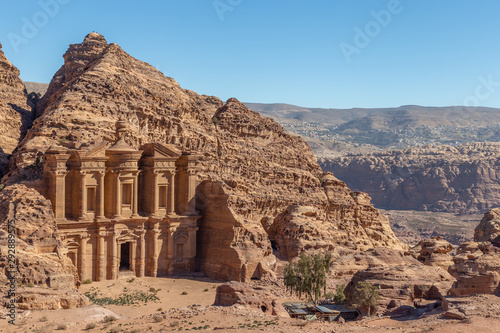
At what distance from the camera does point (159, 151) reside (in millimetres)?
46781

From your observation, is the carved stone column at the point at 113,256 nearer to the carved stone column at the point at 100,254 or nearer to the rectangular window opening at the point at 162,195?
the carved stone column at the point at 100,254

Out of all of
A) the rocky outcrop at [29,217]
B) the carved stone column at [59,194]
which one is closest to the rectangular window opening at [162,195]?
the carved stone column at [59,194]

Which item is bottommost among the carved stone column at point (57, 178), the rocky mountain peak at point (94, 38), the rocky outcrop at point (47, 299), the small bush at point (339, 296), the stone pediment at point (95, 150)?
the small bush at point (339, 296)

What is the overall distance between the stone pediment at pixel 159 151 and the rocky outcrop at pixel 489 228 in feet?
108

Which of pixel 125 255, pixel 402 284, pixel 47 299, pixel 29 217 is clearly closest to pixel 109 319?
pixel 47 299

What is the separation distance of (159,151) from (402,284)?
20157 millimetres

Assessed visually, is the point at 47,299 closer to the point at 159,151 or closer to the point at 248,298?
the point at 248,298

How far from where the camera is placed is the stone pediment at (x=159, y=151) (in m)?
46.7

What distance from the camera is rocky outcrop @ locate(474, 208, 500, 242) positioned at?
6184 centimetres

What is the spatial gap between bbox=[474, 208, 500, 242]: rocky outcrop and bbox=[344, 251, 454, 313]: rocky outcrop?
22.5 meters

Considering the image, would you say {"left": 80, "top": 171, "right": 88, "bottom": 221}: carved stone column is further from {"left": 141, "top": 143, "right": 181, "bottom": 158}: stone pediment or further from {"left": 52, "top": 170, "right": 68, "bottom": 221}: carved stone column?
{"left": 141, "top": 143, "right": 181, "bottom": 158}: stone pediment

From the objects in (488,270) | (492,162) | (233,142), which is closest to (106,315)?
(488,270)

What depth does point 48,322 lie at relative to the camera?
27.9 m

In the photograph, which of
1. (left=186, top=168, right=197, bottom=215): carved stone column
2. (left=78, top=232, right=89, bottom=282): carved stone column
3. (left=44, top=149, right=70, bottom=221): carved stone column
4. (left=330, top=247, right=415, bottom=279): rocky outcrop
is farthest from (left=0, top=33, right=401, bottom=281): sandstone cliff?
(left=78, top=232, right=89, bottom=282): carved stone column
